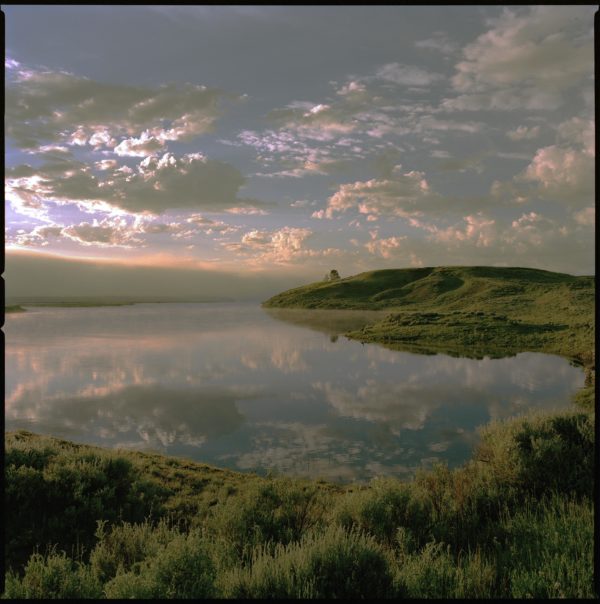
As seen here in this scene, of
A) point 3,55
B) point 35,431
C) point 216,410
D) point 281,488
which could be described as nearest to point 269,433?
point 216,410

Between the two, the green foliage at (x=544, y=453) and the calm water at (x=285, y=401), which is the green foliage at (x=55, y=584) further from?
the calm water at (x=285, y=401)

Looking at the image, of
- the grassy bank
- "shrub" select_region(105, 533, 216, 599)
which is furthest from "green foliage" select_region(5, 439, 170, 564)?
"shrub" select_region(105, 533, 216, 599)

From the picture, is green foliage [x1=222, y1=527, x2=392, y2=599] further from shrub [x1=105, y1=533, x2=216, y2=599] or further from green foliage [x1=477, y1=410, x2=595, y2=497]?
green foliage [x1=477, y1=410, x2=595, y2=497]

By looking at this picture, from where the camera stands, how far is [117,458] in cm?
1309

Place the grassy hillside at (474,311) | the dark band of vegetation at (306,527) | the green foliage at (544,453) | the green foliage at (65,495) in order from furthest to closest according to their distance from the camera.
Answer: the grassy hillside at (474,311)
the green foliage at (544,453)
the green foliage at (65,495)
the dark band of vegetation at (306,527)

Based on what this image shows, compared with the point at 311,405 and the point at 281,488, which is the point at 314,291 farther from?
the point at 281,488

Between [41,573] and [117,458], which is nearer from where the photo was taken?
[41,573]

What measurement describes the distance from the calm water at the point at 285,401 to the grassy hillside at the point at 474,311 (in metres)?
7.25

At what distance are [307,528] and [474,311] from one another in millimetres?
76074

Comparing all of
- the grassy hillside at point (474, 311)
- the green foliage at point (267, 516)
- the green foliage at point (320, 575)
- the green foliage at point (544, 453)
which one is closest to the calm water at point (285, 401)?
the green foliage at point (544, 453)

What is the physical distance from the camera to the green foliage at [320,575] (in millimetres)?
5630

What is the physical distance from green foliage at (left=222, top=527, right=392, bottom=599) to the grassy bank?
2 cm

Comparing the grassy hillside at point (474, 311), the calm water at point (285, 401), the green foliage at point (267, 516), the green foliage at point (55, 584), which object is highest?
the grassy hillside at point (474, 311)

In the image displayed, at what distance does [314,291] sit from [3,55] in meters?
180
